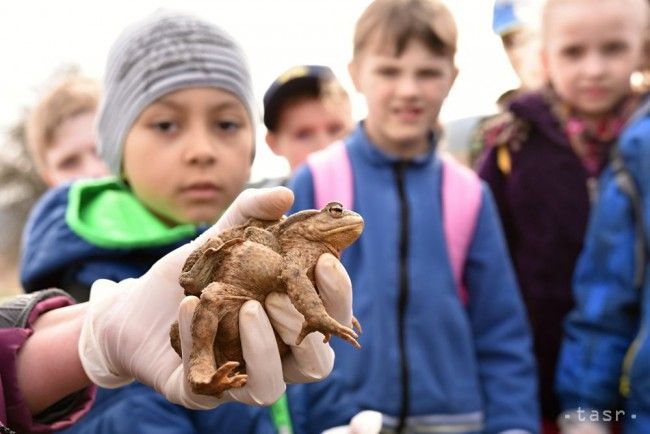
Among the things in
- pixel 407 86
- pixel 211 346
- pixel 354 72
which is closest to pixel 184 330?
pixel 211 346

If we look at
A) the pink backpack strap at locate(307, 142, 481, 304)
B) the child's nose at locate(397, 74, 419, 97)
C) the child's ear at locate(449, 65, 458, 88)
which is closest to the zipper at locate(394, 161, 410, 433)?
the pink backpack strap at locate(307, 142, 481, 304)

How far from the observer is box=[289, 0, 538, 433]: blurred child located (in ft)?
10.6

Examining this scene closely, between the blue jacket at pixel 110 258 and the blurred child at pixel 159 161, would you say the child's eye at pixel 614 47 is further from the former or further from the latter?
the blue jacket at pixel 110 258

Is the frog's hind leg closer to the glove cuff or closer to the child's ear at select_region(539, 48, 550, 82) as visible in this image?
the glove cuff

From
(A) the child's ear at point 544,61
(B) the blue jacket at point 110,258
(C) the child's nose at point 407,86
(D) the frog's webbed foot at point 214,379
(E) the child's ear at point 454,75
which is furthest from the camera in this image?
(A) the child's ear at point 544,61

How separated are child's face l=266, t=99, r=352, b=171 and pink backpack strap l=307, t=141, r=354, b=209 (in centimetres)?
99

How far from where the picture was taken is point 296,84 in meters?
4.48

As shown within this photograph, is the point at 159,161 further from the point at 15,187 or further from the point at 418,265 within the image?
the point at 15,187

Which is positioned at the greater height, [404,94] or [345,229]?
[404,94]

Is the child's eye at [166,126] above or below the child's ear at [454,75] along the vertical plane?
below

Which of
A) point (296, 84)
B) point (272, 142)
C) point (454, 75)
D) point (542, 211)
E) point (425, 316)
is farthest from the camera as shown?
point (272, 142)

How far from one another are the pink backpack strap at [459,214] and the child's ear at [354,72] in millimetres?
578

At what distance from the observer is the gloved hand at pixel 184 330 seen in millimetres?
1640

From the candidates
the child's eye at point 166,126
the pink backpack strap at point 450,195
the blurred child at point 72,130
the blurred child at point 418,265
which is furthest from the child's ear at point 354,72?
the blurred child at point 72,130
